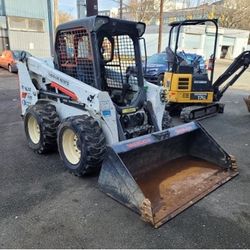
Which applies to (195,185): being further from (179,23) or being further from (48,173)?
Result: (179,23)

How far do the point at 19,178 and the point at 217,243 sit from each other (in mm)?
2837

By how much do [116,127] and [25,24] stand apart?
74.0ft

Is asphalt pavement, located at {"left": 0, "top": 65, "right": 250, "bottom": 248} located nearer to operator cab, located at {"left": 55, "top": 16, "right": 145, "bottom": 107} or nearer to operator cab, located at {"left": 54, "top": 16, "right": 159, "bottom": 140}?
operator cab, located at {"left": 54, "top": 16, "right": 159, "bottom": 140}

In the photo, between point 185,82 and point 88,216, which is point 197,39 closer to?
point 185,82

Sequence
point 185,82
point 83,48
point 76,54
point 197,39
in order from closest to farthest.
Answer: point 83,48
point 76,54
point 185,82
point 197,39

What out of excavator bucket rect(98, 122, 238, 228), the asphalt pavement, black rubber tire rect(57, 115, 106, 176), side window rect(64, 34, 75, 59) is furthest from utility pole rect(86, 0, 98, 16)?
excavator bucket rect(98, 122, 238, 228)

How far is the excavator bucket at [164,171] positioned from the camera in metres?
3.28

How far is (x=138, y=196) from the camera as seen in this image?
318cm

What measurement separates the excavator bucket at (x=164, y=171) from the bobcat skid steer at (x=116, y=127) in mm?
12

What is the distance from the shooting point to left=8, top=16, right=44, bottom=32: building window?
888 inches

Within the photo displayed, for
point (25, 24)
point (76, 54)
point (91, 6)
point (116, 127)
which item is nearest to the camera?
point (116, 127)

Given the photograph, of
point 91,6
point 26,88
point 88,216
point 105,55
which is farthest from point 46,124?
point 91,6

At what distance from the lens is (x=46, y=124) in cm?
476

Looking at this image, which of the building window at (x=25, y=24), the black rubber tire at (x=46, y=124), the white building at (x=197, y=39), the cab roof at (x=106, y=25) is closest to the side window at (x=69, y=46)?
the cab roof at (x=106, y=25)
